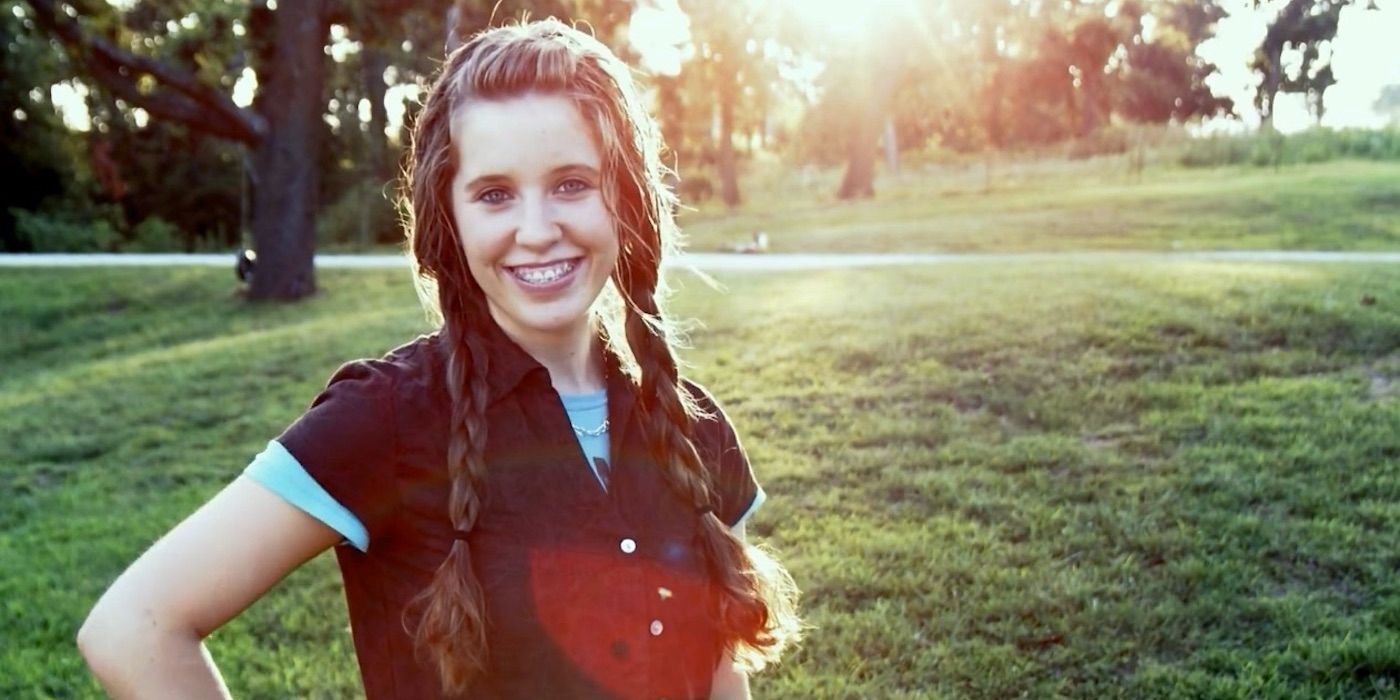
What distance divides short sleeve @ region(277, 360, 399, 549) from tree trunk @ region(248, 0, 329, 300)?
39.9ft

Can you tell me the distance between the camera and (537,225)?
5.65ft

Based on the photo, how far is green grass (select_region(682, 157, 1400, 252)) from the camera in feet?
53.2

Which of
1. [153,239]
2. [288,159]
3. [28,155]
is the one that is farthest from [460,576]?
[28,155]

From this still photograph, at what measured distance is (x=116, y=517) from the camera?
578cm

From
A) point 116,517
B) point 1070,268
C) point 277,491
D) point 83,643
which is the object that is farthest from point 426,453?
point 1070,268

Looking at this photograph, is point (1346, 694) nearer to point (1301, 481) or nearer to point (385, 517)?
point (1301, 481)

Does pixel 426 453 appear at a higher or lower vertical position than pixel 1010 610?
higher

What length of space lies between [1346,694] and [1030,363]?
3.42 metres

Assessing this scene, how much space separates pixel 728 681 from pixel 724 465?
0.35m

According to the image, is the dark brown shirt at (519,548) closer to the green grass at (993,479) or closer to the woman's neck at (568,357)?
the woman's neck at (568,357)

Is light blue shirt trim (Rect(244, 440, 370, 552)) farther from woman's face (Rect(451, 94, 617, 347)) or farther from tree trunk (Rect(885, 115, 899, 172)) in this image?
tree trunk (Rect(885, 115, 899, 172))

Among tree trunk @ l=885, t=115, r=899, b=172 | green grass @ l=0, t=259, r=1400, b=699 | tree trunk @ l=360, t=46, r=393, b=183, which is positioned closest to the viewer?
green grass @ l=0, t=259, r=1400, b=699

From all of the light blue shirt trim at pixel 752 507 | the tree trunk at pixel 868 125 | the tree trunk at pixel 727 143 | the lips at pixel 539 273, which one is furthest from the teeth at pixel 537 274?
the tree trunk at pixel 727 143

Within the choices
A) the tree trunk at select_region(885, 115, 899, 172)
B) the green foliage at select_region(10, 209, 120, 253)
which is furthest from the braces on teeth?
the tree trunk at select_region(885, 115, 899, 172)
